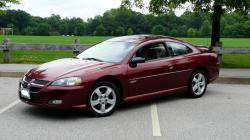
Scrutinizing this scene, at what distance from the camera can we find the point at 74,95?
8.05 meters

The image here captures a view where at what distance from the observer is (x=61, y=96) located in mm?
7992

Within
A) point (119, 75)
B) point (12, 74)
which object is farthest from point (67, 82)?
point (12, 74)

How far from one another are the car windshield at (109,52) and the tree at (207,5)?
712 centimetres

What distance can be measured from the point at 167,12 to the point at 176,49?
8.59 metres

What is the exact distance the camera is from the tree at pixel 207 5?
16.0 meters

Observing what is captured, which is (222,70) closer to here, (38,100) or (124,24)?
(38,100)

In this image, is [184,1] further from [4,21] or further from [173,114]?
[4,21]

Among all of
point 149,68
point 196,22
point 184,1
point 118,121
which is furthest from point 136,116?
point 196,22

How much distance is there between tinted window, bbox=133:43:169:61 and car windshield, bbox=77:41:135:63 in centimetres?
22

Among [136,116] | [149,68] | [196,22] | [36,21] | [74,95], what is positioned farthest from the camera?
A: [36,21]

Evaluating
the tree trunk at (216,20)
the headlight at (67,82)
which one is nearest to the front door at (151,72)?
the headlight at (67,82)

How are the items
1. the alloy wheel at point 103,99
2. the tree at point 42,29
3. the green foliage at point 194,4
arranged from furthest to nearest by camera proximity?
the tree at point 42,29 < the green foliage at point 194,4 < the alloy wheel at point 103,99

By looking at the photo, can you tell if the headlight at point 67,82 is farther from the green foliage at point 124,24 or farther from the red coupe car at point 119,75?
the green foliage at point 124,24

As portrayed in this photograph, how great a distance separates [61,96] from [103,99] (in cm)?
83
